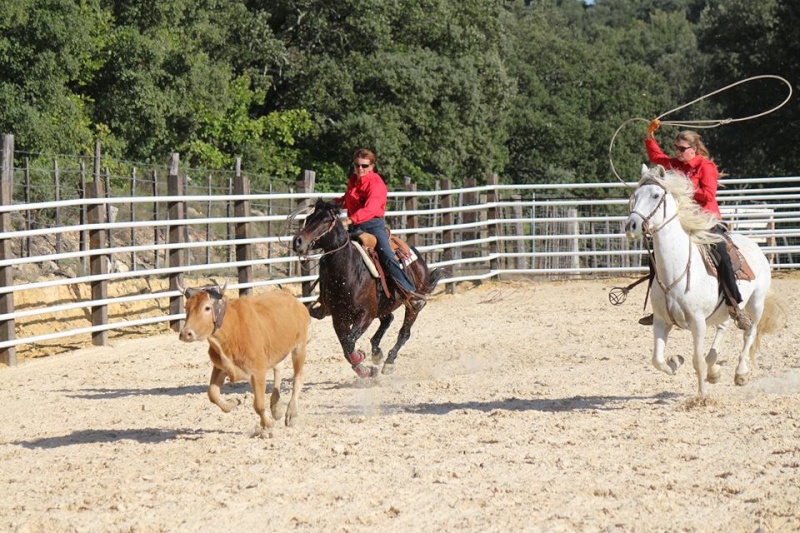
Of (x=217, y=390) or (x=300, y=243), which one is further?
(x=300, y=243)

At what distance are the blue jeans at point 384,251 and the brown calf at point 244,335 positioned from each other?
2447 mm

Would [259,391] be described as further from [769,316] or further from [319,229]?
[769,316]

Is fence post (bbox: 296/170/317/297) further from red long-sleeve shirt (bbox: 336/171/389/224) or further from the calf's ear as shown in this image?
the calf's ear

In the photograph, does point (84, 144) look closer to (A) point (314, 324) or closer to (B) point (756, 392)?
(A) point (314, 324)

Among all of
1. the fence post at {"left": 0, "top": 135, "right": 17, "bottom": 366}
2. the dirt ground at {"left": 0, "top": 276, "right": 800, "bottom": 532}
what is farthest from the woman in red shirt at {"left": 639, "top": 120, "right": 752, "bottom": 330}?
the fence post at {"left": 0, "top": 135, "right": 17, "bottom": 366}

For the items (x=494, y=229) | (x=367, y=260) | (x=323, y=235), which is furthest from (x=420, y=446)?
(x=494, y=229)

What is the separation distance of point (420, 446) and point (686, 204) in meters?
3.11

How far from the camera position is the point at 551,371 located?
1148 cm

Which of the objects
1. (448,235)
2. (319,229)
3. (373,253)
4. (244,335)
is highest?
(319,229)

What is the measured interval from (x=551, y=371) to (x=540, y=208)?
17.8m

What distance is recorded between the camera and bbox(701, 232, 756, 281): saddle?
9.68m

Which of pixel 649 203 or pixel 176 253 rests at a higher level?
pixel 649 203

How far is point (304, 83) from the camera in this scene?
3847cm

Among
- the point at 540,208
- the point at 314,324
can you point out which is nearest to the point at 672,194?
the point at 314,324
